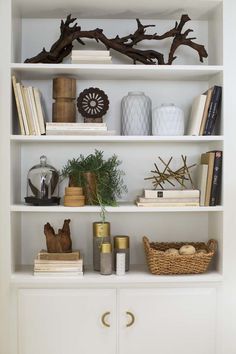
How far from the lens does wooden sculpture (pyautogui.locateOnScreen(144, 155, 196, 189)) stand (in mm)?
2863

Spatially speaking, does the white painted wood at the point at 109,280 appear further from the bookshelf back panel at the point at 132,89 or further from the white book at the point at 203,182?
the bookshelf back panel at the point at 132,89

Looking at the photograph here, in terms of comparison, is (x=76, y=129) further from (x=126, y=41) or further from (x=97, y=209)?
→ (x=126, y=41)

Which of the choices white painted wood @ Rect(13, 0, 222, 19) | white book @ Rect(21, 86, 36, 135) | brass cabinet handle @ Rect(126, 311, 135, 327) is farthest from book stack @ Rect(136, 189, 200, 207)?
white painted wood @ Rect(13, 0, 222, 19)

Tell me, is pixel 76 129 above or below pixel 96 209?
above

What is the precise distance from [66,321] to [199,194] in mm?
905

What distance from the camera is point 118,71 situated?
8.97 ft

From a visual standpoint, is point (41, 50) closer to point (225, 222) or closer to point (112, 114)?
point (112, 114)

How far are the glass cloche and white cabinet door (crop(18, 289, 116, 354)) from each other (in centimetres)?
45

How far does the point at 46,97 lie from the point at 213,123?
0.91 meters

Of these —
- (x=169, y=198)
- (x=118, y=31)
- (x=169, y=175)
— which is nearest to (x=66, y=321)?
(x=169, y=198)

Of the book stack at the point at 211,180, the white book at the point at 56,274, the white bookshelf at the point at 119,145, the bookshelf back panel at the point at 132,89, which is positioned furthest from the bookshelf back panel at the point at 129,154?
the white book at the point at 56,274

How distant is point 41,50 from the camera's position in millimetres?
2953

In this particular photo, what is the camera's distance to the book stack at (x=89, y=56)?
2.71 m

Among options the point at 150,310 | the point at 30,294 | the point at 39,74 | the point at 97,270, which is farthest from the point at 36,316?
the point at 39,74
